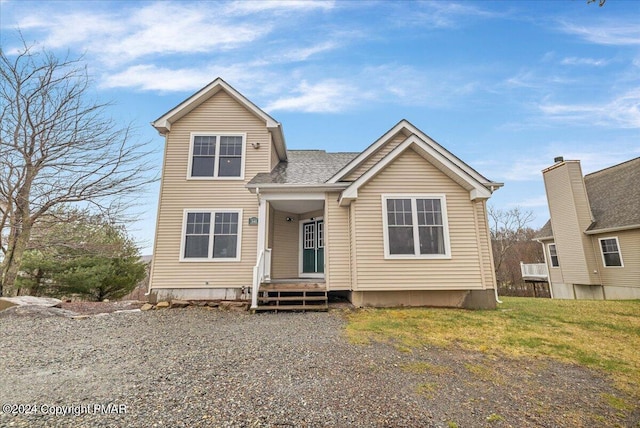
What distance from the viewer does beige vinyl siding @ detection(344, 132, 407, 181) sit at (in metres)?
9.12

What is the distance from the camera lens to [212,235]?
920 centimetres

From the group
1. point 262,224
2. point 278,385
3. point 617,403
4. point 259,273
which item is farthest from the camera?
point 262,224

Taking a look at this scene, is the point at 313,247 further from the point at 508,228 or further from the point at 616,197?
the point at 508,228

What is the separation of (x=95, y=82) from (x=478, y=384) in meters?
14.1

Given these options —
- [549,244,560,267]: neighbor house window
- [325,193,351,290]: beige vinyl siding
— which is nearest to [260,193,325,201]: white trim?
[325,193,351,290]: beige vinyl siding

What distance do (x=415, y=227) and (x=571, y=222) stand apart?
47.0 ft

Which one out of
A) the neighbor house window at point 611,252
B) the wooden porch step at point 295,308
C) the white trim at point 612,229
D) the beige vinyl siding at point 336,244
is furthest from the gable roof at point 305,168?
the neighbor house window at point 611,252

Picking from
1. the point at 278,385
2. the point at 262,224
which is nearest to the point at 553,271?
the point at 262,224

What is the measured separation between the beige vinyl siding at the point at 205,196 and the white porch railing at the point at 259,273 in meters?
0.63

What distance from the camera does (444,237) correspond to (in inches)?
310

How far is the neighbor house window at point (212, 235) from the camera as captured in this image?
29.9 ft

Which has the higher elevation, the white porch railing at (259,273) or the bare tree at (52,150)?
the bare tree at (52,150)

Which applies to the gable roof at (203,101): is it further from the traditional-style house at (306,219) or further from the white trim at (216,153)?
the white trim at (216,153)

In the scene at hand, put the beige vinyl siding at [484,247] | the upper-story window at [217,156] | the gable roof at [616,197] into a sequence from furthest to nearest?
1. the gable roof at [616,197]
2. the upper-story window at [217,156]
3. the beige vinyl siding at [484,247]
